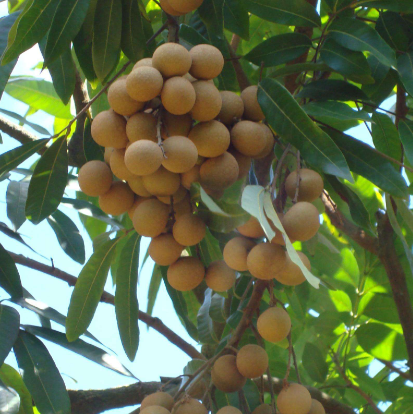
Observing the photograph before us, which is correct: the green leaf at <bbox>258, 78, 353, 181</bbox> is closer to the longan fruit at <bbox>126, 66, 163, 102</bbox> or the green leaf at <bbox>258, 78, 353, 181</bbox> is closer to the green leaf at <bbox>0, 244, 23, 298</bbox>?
the longan fruit at <bbox>126, 66, 163, 102</bbox>

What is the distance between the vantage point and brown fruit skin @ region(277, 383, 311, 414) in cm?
85

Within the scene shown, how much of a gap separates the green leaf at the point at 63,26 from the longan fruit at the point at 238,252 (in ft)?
1.35

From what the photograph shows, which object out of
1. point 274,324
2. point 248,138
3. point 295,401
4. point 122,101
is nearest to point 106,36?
point 122,101

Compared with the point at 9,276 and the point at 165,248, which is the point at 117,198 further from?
the point at 9,276

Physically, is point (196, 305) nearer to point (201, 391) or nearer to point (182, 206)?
point (201, 391)

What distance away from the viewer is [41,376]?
95 centimetres

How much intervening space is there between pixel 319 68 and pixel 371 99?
139 millimetres

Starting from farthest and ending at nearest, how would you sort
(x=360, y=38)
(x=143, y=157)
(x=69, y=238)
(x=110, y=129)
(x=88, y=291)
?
1. (x=69, y=238)
2. (x=88, y=291)
3. (x=360, y=38)
4. (x=110, y=129)
5. (x=143, y=157)

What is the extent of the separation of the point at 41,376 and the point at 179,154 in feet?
1.60

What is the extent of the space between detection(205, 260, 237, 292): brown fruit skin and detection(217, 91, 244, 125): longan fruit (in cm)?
22

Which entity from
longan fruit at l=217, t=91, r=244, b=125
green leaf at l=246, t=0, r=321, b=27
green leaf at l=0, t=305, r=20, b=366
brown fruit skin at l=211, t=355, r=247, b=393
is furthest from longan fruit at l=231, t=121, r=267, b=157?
green leaf at l=0, t=305, r=20, b=366

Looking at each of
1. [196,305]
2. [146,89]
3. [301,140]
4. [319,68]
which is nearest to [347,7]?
[319,68]

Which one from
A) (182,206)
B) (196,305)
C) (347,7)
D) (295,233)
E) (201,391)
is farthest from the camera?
(196,305)

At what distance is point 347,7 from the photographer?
0.99 metres
